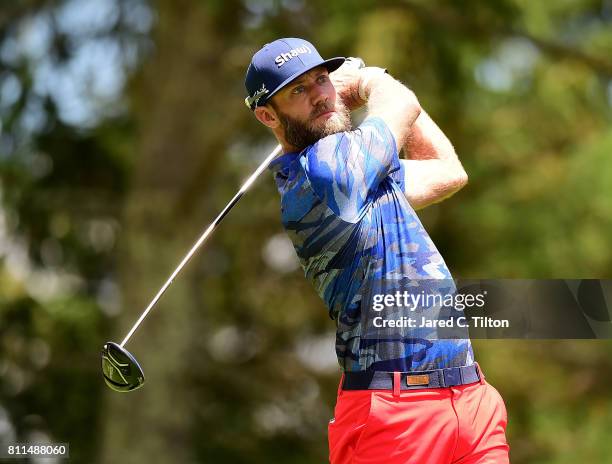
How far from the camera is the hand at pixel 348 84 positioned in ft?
10.2

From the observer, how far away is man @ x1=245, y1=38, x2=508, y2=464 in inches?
110

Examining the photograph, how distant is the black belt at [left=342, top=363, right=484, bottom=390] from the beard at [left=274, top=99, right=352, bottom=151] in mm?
592

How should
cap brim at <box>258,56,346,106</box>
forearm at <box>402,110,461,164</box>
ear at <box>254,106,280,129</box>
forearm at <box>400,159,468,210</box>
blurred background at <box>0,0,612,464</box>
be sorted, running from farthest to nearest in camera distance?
blurred background at <box>0,0,612,464</box> → forearm at <box>402,110,461,164</box> → forearm at <box>400,159,468,210</box> → ear at <box>254,106,280,129</box> → cap brim at <box>258,56,346,106</box>

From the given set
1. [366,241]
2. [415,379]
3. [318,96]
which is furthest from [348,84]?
[415,379]

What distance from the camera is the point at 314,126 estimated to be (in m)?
2.94

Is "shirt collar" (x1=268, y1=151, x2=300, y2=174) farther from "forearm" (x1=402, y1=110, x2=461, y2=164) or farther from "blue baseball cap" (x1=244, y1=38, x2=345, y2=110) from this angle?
"forearm" (x1=402, y1=110, x2=461, y2=164)

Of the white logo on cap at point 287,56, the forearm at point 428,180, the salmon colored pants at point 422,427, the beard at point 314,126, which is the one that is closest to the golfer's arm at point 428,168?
the forearm at point 428,180

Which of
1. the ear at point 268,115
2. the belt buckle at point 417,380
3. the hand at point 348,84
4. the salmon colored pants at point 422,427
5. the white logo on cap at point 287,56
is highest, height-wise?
the white logo on cap at point 287,56

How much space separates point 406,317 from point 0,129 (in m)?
7.80

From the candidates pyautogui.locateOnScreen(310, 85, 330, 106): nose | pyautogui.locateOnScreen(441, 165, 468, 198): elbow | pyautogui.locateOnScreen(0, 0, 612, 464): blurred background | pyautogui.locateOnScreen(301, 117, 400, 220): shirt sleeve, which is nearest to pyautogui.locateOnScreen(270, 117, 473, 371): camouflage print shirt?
→ pyautogui.locateOnScreen(301, 117, 400, 220): shirt sleeve

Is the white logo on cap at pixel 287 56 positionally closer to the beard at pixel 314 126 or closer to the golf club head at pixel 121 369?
the beard at pixel 314 126

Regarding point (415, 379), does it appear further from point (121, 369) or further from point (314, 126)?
point (121, 369)

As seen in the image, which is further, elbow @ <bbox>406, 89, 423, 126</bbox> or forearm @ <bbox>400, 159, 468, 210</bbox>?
forearm @ <bbox>400, 159, 468, 210</bbox>

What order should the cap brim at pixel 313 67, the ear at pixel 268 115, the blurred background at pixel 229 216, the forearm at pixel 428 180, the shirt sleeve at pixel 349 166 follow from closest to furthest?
1. the shirt sleeve at pixel 349 166
2. the cap brim at pixel 313 67
3. the ear at pixel 268 115
4. the forearm at pixel 428 180
5. the blurred background at pixel 229 216
